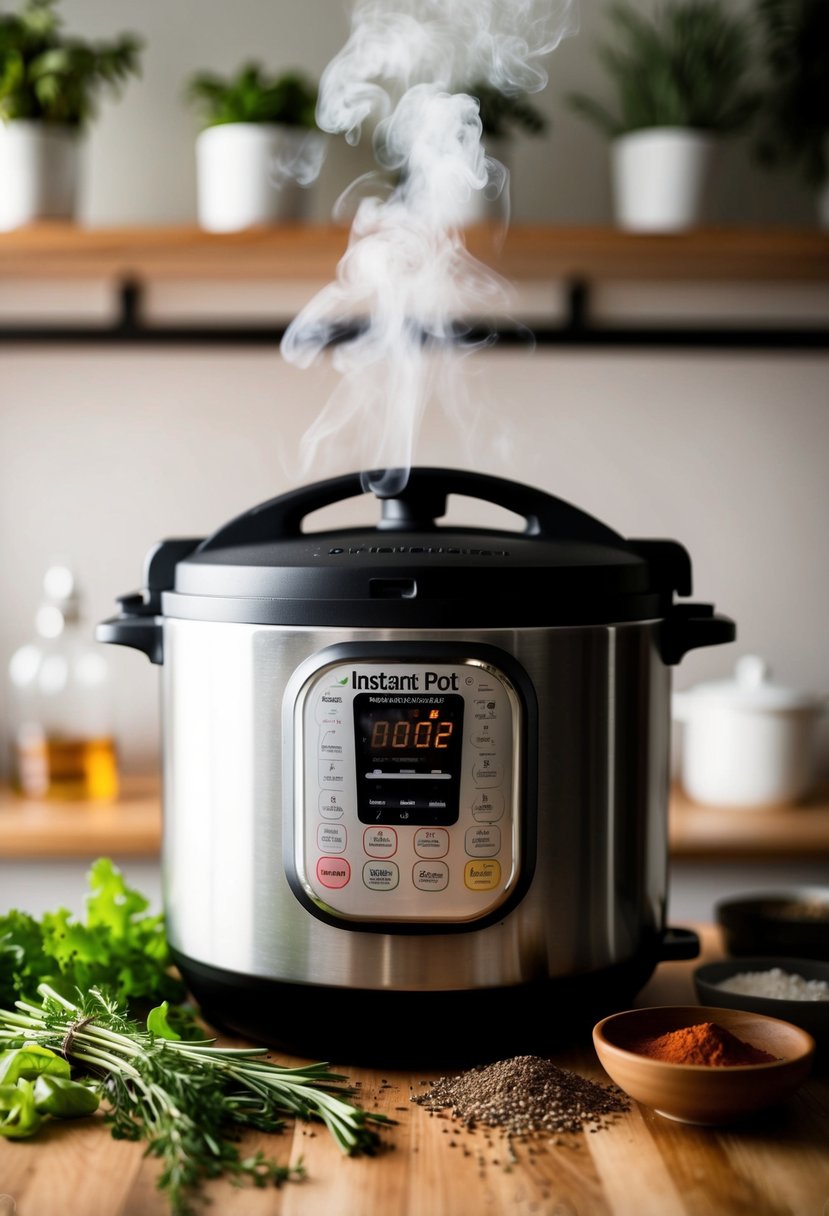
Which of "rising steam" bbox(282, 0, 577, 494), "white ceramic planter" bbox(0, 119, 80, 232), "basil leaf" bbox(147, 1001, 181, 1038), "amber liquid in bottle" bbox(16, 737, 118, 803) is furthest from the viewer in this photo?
"amber liquid in bottle" bbox(16, 737, 118, 803)

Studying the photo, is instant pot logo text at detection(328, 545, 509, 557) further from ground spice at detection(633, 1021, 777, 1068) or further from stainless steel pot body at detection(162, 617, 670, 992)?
ground spice at detection(633, 1021, 777, 1068)

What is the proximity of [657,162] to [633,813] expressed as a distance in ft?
4.14

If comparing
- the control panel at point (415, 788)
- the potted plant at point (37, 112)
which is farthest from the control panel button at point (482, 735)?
the potted plant at point (37, 112)

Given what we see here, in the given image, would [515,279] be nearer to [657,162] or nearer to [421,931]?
[657,162]

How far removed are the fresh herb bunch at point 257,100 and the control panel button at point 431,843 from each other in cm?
132

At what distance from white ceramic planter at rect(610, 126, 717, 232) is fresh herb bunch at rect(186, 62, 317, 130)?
485 millimetres

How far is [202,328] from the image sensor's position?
2.02 m

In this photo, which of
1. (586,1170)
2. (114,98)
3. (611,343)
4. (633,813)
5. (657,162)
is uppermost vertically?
(114,98)

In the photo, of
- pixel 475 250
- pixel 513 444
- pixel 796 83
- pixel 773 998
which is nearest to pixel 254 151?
pixel 475 250

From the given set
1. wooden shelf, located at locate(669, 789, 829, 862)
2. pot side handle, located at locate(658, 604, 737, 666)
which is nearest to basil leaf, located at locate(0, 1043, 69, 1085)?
pot side handle, located at locate(658, 604, 737, 666)

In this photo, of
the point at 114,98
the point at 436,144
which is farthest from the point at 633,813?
the point at 114,98

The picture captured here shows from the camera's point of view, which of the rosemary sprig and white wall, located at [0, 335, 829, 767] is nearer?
the rosemary sprig

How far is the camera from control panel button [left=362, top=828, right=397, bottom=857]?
2.49 ft

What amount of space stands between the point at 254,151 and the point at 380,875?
4.24 feet
